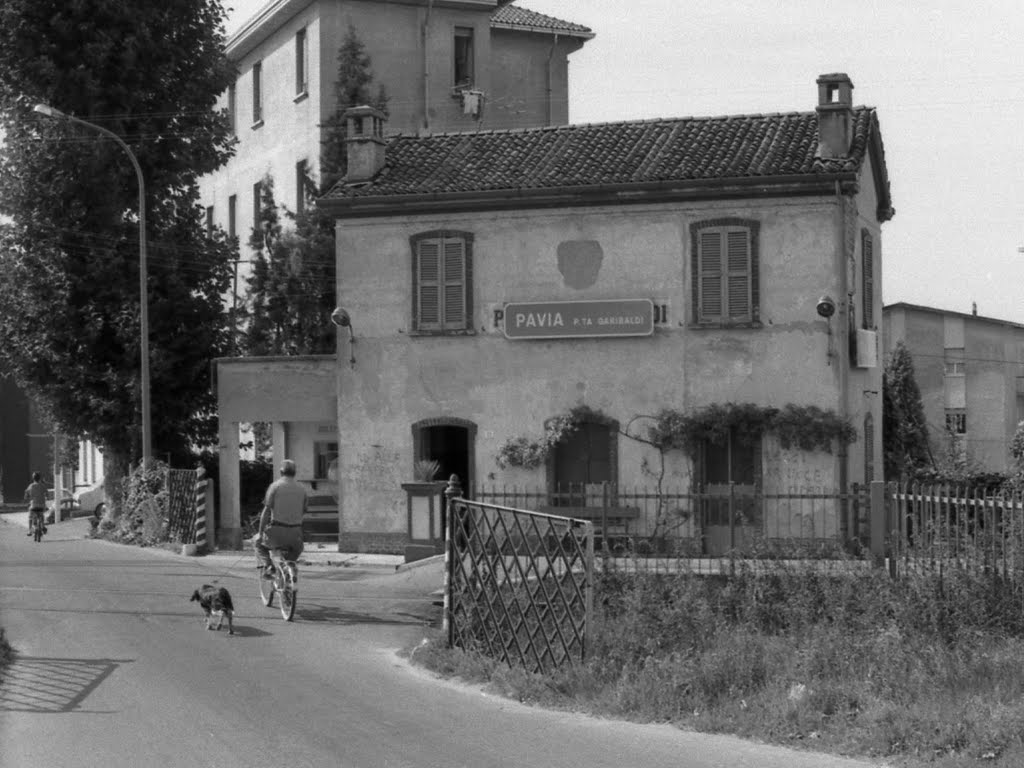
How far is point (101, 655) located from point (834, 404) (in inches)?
598

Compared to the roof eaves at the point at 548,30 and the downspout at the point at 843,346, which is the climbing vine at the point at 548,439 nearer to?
the downspout at the point at 843,346

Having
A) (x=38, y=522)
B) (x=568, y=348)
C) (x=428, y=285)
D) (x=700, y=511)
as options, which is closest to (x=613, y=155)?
(x=568, y=348)

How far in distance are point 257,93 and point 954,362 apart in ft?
79.2

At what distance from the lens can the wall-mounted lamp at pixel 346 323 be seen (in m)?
28.7

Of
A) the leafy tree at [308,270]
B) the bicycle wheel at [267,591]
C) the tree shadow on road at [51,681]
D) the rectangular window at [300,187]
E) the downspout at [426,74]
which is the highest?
the downspout at [426,74]

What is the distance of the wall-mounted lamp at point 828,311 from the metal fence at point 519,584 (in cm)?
1265

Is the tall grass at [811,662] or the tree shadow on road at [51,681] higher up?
the tall grass at [811,662]

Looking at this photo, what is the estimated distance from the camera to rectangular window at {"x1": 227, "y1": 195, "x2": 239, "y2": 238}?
165ft

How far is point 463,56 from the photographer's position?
147ft

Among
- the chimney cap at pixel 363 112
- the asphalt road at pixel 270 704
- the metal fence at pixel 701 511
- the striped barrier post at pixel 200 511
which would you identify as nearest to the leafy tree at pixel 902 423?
the metal fence at pixel 701 511

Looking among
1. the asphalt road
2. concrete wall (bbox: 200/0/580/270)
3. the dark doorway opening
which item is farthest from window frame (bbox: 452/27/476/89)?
the asphalt road

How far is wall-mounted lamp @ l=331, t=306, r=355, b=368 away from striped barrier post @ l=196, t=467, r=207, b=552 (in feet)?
12.4

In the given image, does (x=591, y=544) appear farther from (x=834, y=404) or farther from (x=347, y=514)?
(x=347, y=514)

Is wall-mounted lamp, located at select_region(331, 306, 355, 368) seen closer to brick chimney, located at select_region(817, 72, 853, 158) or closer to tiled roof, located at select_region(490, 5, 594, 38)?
brick chimney, located at select_region(817, 72, 853, 158)
